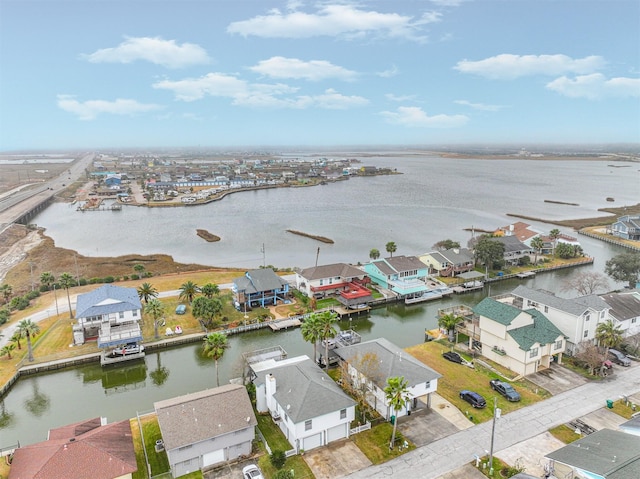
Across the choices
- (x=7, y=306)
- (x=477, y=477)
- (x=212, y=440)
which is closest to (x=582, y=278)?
(x=477, y=477)

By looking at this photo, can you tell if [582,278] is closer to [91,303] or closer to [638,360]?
[638,360]

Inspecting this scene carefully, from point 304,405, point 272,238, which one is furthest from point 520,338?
point 272,238

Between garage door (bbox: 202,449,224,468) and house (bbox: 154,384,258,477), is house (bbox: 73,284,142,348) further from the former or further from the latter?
garage door (bbox: 202,449,224,468)

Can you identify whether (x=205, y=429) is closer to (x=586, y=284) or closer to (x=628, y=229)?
(x=586, y=284)

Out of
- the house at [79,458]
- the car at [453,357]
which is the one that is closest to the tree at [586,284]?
the car at [453,357]

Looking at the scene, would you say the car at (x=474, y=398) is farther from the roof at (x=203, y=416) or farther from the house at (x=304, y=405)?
the roof at (x=203, y=416)
